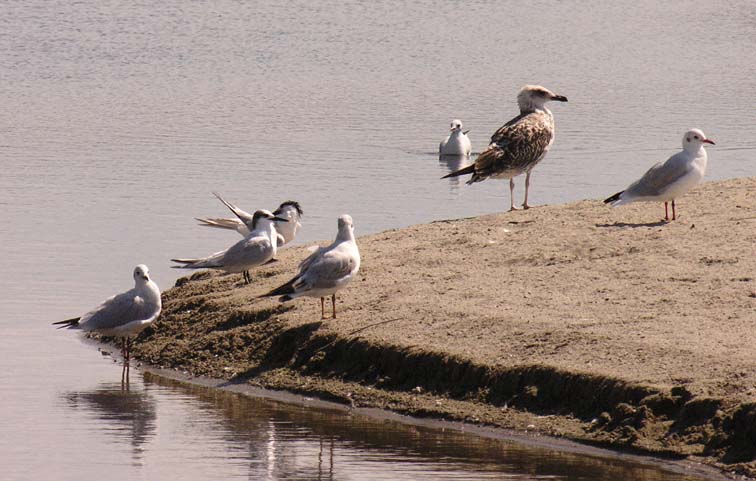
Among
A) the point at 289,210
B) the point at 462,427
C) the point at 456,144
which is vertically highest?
the point at 456,144

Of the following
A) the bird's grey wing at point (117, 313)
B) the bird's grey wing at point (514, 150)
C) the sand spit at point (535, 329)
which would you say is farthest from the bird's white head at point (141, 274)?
the bird's grey wing at point (514, 150)

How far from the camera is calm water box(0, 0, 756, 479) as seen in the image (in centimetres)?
1009

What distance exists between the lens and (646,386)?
959 cm

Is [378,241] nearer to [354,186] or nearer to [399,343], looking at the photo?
[399,343]

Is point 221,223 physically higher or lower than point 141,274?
higher

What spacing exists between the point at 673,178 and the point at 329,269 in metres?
3.81

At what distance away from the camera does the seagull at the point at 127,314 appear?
12383mm

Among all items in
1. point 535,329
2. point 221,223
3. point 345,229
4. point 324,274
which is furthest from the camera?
point 221,223

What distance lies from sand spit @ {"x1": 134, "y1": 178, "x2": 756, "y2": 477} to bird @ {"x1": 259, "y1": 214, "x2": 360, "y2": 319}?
12.2 inches

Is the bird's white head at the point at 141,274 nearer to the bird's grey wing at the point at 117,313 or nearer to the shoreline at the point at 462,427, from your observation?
the bird's grey wing at the point at 117,313

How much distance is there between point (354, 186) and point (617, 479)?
11.5m

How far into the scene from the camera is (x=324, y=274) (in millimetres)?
11742

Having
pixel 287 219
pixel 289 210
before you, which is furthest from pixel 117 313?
pixel 289 210

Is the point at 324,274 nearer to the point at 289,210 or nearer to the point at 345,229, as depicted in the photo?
the point at 345,229
